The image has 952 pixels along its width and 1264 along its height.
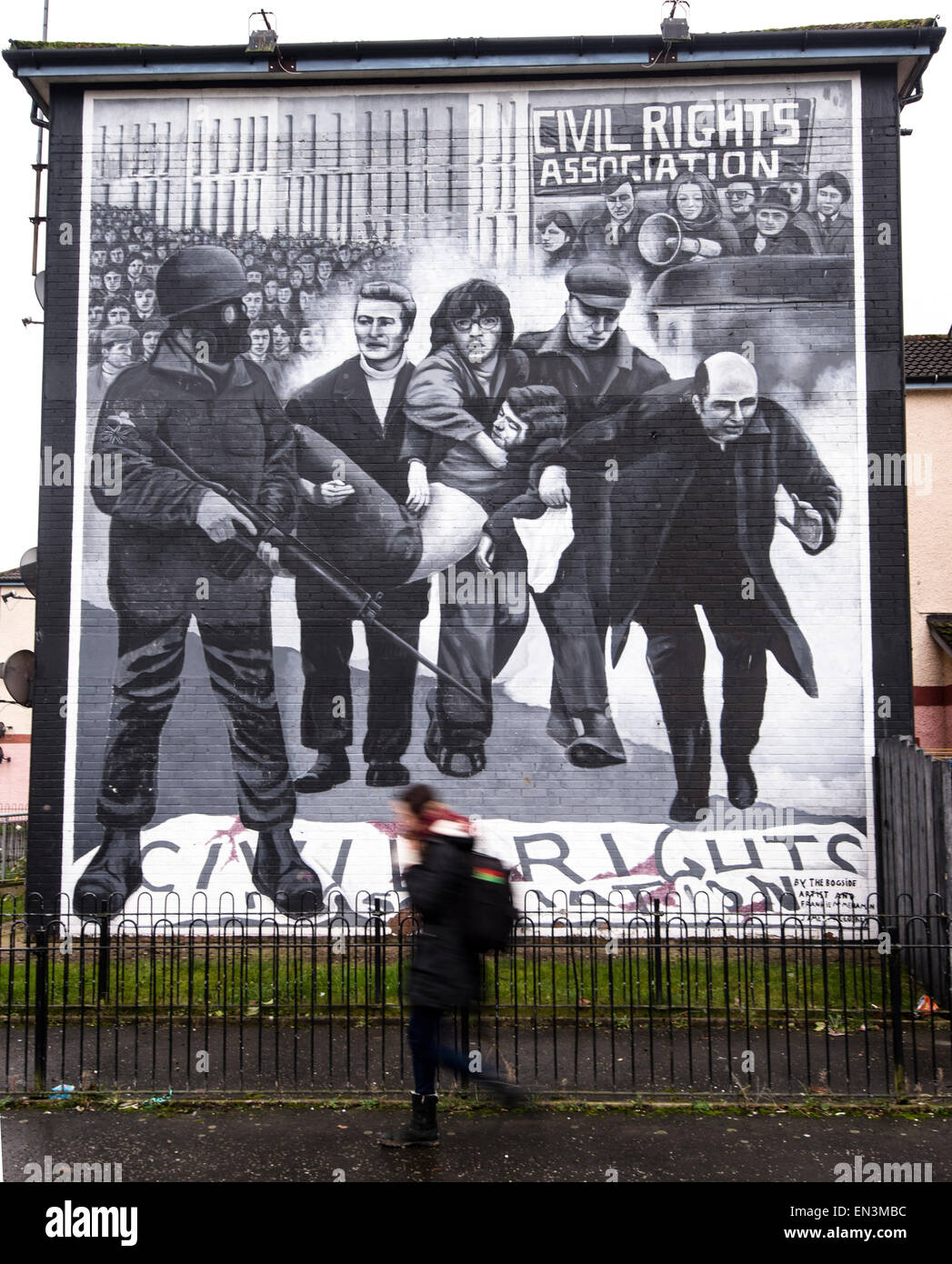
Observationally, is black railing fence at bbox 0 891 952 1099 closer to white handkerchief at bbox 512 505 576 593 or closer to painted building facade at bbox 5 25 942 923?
painted building facade at bbox 5 25 942 923

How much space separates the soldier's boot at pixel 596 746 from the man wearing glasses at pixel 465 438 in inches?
40.7

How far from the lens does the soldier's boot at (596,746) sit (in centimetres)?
1087

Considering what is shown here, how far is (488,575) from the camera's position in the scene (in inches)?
436

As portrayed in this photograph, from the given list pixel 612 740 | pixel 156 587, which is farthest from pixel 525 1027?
pixel 156 587

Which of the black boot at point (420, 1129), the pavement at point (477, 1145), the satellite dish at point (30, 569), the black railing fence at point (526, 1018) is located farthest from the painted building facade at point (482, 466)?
the black boot at point (420, 1129)

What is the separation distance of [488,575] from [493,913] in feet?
20.0

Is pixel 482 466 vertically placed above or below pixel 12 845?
above

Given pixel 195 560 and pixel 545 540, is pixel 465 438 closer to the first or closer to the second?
pixel 545 540

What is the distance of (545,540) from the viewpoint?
1110cm

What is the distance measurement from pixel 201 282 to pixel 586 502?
5.19 m

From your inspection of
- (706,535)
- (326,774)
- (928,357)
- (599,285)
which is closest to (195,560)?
(326,774)

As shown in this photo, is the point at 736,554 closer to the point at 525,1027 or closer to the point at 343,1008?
the point at 525,1027

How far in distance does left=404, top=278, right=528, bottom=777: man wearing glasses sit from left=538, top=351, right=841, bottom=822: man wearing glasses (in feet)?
3.56

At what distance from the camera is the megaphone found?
11.3 m
